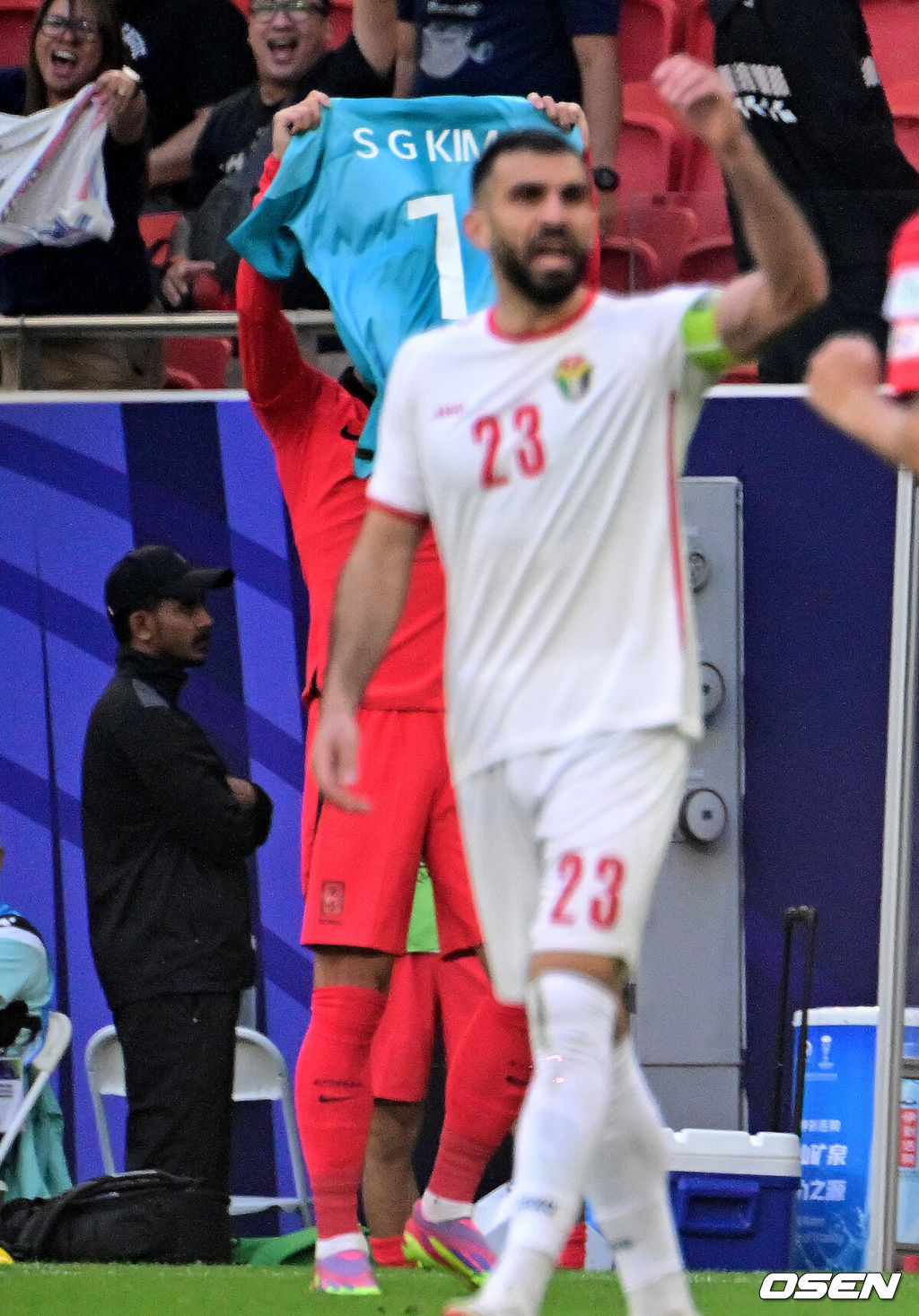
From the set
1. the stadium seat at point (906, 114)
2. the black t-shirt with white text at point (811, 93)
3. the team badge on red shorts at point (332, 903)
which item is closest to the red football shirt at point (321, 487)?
the team badge on red shorts at point (332, 903)

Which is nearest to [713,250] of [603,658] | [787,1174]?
[787,1174]

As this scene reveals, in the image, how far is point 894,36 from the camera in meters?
9.02

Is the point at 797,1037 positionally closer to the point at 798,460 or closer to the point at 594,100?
the point at 798,460

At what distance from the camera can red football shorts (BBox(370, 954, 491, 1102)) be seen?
546 centimetres

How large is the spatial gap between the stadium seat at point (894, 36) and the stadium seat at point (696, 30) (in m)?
0.64

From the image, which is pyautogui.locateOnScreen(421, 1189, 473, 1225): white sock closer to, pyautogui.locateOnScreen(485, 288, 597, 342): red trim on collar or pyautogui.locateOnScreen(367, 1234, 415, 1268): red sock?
pyautogui.locateOnScreen(367, 1234, 415, 1268): red sock

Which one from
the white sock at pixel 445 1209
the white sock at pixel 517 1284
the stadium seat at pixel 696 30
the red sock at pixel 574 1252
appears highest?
the stadium seat at pixel 696 30

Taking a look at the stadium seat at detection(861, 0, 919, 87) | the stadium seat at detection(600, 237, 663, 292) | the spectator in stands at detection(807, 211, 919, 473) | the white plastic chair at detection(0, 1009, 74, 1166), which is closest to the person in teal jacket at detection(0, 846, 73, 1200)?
the white plastic chair at detection(0, 1009, 74, 1166)

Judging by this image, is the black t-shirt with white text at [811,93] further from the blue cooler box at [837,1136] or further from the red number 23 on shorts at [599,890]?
the red number 23 on shorts at [599,890]

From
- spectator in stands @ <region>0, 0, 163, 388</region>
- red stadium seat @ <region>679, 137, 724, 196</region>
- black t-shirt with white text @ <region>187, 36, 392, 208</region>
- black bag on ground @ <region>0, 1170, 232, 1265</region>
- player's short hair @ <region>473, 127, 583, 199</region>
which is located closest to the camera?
player's short hair @ <region>473, 127, 583, 199</region>

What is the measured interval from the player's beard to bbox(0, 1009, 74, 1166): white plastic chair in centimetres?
371

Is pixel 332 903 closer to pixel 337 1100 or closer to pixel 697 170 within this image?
pixel 337 1100

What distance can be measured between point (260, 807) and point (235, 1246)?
1.21m

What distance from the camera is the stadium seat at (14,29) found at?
911 centimetres
